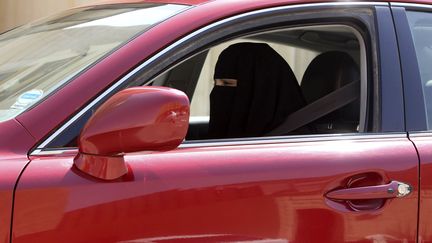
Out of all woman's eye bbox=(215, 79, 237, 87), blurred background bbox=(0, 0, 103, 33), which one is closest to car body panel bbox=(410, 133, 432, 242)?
woman's eye bbox=(215, 79, 237, 87)

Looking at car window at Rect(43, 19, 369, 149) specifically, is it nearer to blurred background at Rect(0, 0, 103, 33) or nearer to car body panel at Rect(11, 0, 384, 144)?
car body panel at Rect(11, 0, 384, 144)

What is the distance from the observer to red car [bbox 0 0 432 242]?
66.7 inches

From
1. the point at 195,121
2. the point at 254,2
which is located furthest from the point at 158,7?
the point at 195,121

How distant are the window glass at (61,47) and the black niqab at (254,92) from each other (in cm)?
56

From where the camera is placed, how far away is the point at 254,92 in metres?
2.74

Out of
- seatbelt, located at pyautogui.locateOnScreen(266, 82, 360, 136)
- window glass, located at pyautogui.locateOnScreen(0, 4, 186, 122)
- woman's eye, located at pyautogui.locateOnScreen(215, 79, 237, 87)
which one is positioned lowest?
seatbelt, located at pyautogui.locateOnScreen(266, 82, 360, 136)

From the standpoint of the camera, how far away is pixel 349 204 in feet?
6.53

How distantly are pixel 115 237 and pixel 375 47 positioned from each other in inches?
47.2

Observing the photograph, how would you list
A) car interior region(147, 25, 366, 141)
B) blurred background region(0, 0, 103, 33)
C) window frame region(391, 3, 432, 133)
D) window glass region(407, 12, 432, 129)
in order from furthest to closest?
blurred background region(0, 0, 103, 33) → car interior region(147, 25, 366, 141) → window glass region(407, 12, 432, 129) → window frame region(391, 3, 432, 133)

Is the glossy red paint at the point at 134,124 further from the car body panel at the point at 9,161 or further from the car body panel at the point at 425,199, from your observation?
the car body panel at the point at 425,199

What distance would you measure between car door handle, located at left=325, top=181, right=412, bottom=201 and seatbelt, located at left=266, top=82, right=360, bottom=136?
55cm

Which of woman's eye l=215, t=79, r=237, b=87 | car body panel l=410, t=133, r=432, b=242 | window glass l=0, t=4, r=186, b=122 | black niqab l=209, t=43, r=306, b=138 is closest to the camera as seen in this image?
window glass l=0, t=4, r=186, b=122

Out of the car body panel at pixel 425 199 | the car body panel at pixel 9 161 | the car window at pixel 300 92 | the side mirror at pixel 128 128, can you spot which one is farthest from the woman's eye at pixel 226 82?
the car body panel at pixel 9 161

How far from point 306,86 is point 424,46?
626mm
